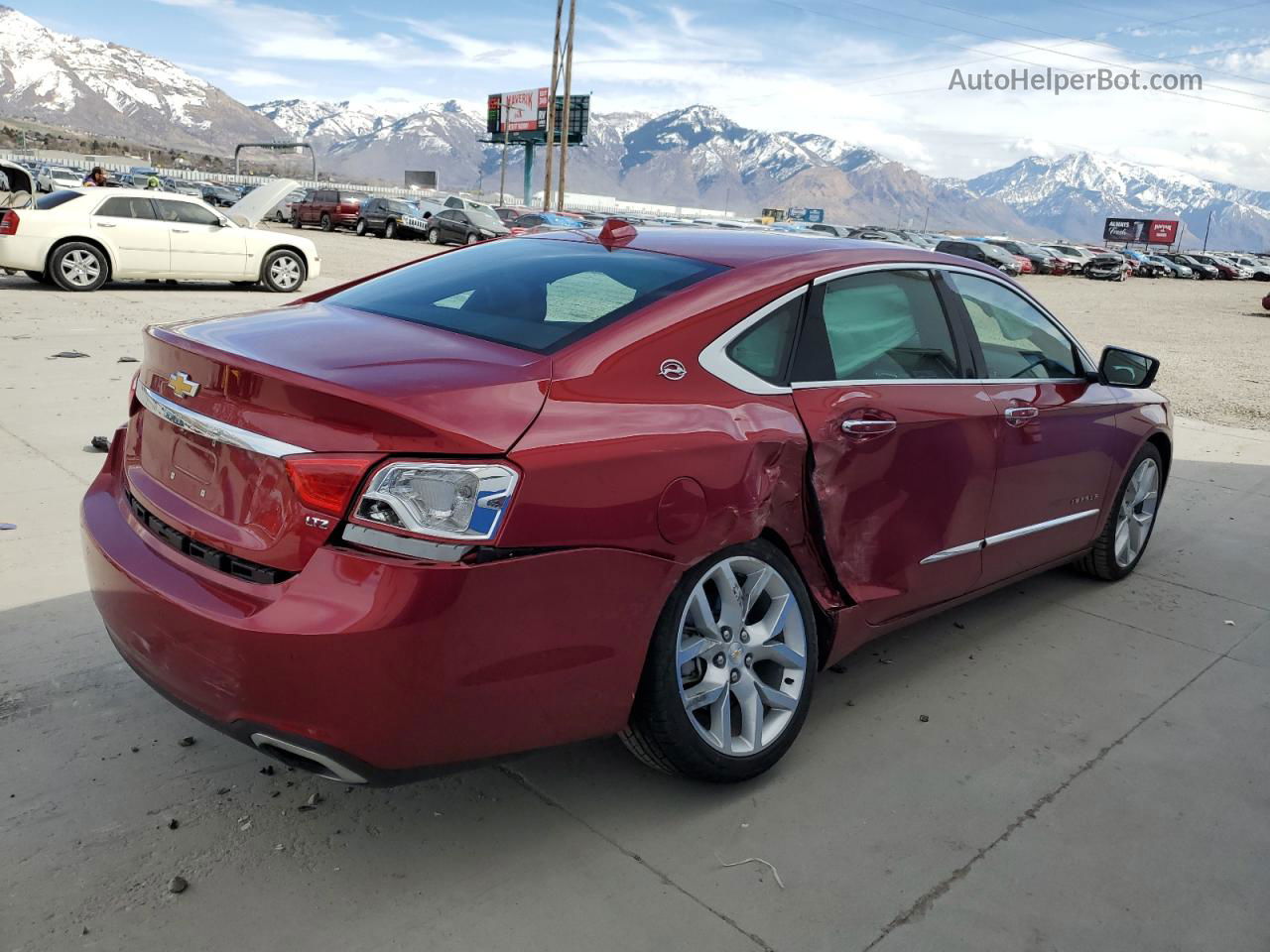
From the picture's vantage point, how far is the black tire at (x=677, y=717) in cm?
272

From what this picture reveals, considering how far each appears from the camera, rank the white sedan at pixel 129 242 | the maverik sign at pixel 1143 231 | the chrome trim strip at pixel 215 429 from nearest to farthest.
Result: the chrome trim strip at pixel 215 429, the white sedan at pixel 129 242, the maverik sign at pixel 1143 231

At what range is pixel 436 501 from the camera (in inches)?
90.5

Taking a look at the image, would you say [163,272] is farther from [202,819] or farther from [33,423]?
[202,819]

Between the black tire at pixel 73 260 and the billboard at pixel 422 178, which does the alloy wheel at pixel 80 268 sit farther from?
the billboard at pixel 422 178

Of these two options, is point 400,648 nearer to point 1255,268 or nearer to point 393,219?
point 393,219

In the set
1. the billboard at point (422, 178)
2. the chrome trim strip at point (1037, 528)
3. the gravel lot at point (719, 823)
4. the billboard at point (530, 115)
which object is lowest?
the gravel lot at point (719, 823)

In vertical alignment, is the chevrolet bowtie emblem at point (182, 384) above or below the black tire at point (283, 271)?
above

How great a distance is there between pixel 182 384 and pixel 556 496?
3.41 feet

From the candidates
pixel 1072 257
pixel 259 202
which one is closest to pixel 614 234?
pixel 259 202

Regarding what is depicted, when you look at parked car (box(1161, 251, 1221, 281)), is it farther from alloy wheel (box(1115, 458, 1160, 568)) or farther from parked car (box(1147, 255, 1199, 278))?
alloy wheel (box(1115, 458, 1160, 568))

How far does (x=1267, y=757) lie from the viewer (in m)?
3.46

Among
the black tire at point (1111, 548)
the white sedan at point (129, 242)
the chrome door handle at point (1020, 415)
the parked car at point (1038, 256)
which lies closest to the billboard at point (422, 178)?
the parked car at point (1038, 256)

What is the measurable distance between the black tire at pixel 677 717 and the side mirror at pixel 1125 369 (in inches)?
86.3

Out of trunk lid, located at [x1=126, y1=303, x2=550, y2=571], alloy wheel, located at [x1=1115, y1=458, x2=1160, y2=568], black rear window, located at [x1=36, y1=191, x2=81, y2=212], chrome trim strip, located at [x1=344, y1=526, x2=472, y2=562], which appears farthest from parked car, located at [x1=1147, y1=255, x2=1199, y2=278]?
chrome trim strip, located at [x1=344, y1=526, x2=472, y2=562]
